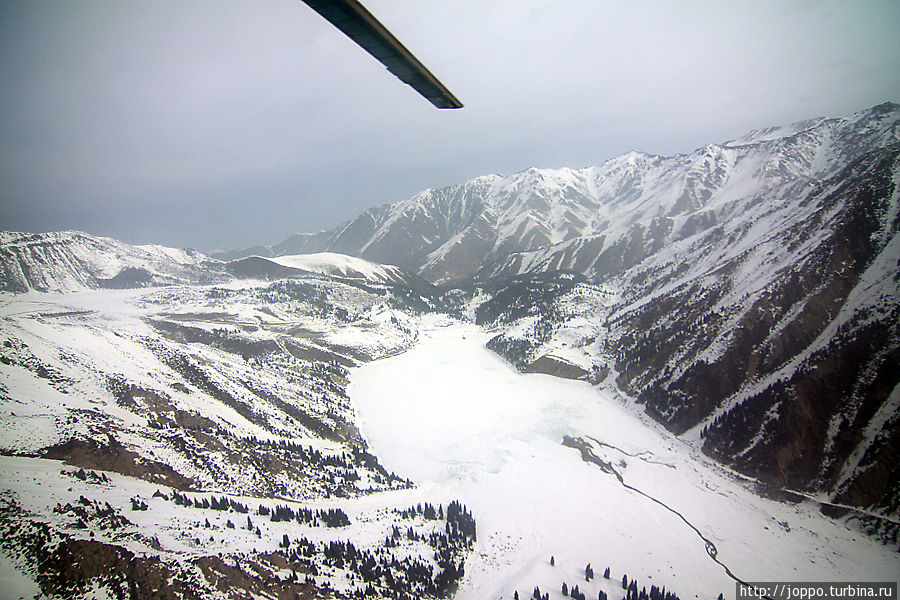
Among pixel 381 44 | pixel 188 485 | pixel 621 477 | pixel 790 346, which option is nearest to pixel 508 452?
pixel 621 477

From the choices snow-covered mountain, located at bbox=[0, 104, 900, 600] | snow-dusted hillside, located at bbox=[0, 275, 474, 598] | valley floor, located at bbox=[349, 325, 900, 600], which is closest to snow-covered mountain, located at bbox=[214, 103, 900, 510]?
snow-covered mountain, located at bbox=[0, 104, 900, 600]

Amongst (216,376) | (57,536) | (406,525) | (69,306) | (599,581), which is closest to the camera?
(57,536)

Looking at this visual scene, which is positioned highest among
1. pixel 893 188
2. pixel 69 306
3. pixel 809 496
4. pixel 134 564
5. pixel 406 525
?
pixel 893 188

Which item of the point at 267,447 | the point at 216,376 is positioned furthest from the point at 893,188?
the point at 216,376

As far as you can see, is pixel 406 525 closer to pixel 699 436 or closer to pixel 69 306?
pixel 699 436

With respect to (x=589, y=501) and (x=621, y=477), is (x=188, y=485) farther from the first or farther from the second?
(x=621, y=477)

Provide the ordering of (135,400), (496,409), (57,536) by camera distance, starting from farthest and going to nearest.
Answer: (496,409) → (135,400) → (57,536)

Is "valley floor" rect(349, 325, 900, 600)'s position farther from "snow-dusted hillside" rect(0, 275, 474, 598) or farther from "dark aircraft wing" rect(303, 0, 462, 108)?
"dark aircraft wing" rect(303, 0, 462, 108)

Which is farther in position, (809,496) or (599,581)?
(809,496)
